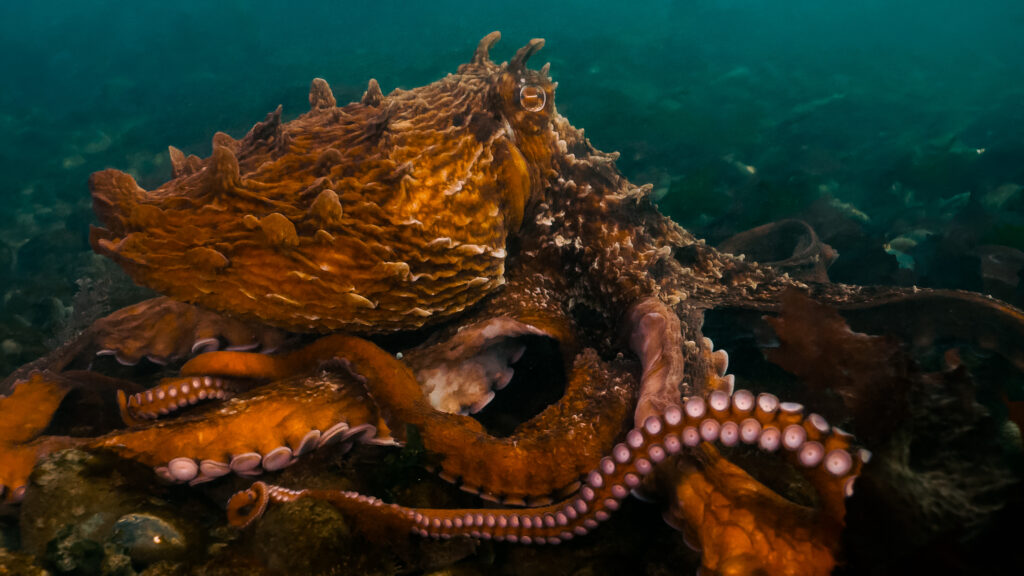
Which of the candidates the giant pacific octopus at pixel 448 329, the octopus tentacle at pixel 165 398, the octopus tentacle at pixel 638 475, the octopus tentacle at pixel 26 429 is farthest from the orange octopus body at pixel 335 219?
the octopus tentacle at pixel 638 475

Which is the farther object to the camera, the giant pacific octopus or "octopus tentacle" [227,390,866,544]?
the giant pacific octopus

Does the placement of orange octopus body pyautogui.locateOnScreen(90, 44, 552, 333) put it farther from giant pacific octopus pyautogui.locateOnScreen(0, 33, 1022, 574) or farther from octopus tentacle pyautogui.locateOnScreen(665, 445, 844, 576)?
octopus tentacle pyautogui.locateOnScreen(665, 445, 844, 576)

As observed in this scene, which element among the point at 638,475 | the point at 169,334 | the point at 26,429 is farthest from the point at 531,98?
the point at 26,429

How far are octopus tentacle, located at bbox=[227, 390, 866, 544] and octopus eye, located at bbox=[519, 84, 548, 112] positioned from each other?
213 cm

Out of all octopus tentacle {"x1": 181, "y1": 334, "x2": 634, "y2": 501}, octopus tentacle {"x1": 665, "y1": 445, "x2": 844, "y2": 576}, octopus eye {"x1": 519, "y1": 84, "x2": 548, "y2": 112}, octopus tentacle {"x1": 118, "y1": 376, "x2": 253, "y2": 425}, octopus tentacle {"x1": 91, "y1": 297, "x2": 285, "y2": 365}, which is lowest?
octopus tentacle {"x1": 665, "y1": 445, "x2": 844, "y2": 576}

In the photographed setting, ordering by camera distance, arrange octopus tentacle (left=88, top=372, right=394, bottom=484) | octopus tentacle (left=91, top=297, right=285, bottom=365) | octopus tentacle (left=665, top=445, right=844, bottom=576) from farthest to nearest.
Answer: octopus tentacle (left=91, top=297, right=285, bottom=365) < octopus tentacle (left=88, top=372, right=394, bottom=484) < octopus tentacle (left=665, top=445, right=844, bottom=576)

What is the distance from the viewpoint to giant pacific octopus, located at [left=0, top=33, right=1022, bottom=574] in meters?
1.76

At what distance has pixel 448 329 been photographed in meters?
2.93

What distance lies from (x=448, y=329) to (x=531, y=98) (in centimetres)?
152

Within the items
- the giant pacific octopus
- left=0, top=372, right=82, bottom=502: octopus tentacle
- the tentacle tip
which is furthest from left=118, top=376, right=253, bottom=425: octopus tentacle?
the tentacle tip

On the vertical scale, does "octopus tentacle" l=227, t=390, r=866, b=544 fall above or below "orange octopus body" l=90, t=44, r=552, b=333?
below

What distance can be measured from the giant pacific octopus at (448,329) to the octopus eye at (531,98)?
0.04 feet

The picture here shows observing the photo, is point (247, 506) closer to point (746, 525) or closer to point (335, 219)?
point (335, 219)

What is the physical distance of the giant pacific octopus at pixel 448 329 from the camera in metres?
1.76
